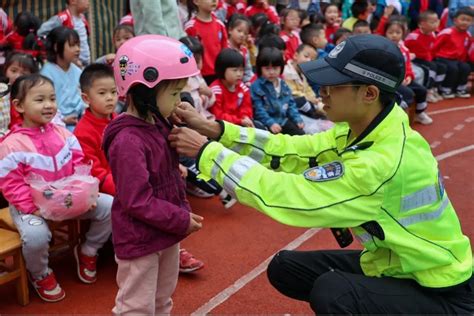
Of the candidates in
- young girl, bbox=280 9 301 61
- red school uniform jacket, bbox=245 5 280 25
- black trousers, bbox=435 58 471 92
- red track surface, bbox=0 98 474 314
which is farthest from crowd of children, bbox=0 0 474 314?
black trousers, bbox=435 58 471 92

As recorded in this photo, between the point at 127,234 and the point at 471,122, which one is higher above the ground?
the point at 127,234

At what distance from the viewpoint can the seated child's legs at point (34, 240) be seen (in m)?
3.61

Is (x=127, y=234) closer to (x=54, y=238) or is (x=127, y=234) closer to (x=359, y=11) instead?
(x=54, y=238)

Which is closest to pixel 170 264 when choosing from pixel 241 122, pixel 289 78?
pixel 241 122

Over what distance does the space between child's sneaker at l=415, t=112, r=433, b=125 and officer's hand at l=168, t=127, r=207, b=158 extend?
6400mm

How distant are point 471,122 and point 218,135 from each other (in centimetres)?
647

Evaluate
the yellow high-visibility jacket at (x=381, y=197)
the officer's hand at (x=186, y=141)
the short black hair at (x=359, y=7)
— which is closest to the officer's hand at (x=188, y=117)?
the officer's hand at (x=186, y=141)

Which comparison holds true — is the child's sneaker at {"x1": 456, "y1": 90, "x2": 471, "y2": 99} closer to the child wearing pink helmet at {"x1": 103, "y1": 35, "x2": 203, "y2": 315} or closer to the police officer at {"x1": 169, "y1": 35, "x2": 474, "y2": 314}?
the police officer at {"x1": 169, "y1": 35, "x2": 474, "y2": 314}

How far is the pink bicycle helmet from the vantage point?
9.13 feet

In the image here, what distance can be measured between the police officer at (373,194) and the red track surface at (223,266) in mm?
1177

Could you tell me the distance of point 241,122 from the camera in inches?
239

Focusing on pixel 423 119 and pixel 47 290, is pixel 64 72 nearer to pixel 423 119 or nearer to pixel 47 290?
pixel 47 290

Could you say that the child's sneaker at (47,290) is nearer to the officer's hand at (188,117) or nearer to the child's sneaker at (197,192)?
→ the officer's hand at (188,117)

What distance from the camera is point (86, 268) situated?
400 cm
